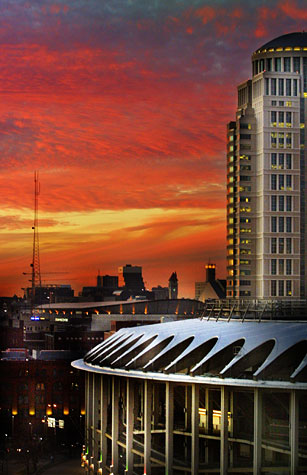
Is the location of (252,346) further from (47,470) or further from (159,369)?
(47,470)

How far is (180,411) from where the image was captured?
374ft

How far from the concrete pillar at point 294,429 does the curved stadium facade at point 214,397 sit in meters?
0.09

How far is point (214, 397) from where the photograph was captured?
4102 inches

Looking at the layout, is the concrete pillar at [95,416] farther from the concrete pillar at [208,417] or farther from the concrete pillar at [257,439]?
the concrete pillar at [257,439]

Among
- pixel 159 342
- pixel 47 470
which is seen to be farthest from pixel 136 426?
pixel 47 470

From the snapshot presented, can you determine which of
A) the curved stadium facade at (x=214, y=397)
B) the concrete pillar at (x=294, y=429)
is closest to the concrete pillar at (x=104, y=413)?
the curved stadium facade at (x=214, y=397)

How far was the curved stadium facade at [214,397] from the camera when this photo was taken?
A: 85500 millimetres

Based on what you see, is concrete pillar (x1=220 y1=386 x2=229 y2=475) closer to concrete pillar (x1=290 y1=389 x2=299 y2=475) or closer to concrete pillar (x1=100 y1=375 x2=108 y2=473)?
concrete pillar (x1=290 y1=389 x2=299 y2=475)

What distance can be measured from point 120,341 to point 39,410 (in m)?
79.2

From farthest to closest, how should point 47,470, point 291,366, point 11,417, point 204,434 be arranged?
point 11,417 < point 47,470 < point 204,434 < point 291,366

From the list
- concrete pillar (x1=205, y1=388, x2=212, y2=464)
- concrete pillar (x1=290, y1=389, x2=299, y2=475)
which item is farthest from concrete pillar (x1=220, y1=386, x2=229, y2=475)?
concrete pillar (x1=205, y1=388, x2=212, y2=464)

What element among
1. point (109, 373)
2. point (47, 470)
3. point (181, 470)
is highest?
point (109, 373)

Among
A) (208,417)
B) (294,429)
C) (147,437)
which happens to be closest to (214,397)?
(208,417)

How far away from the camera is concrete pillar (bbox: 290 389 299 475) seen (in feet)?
269
